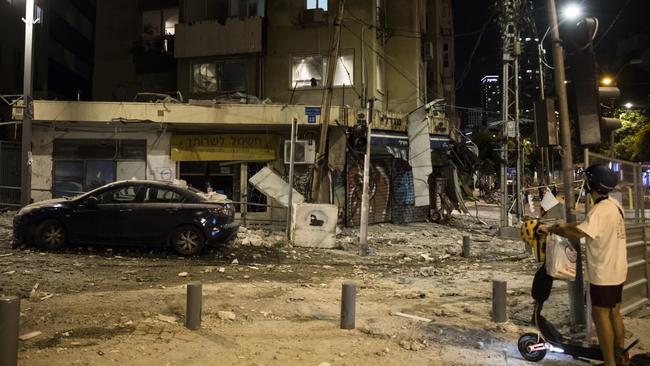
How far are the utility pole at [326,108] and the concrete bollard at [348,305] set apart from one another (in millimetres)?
10021

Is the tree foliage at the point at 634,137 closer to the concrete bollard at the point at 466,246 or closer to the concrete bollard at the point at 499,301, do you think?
the concrete bollard at the point at 466,246

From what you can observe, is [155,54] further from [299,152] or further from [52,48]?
[52,48]

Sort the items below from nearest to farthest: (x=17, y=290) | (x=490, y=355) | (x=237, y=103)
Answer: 1. (x=490, y=355)
2. (x=17, y=290)
3. (x=237, y=103)

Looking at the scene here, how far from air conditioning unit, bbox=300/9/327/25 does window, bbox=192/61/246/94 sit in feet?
10.1

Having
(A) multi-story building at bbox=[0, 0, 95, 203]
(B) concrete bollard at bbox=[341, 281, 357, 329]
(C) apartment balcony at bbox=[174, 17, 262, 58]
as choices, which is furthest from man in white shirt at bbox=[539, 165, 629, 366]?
(A) multi-story building at bbox=[0, 0, 95, 203]

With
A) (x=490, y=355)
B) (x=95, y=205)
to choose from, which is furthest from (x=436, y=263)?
(x=95, y=205)

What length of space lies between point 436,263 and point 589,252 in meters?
7.08

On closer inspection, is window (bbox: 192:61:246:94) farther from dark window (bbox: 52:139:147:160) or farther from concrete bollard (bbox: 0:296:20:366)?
concrete bollard (bbox: 0:296:20:366)

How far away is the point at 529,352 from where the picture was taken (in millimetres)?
5078

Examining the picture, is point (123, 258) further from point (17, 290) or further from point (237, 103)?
point (237, 103)

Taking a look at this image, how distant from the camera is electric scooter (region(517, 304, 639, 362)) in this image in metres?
4.88

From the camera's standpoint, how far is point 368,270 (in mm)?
10547

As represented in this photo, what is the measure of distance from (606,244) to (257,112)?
13.6m

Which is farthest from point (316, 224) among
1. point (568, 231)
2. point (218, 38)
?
point (218, 38)
